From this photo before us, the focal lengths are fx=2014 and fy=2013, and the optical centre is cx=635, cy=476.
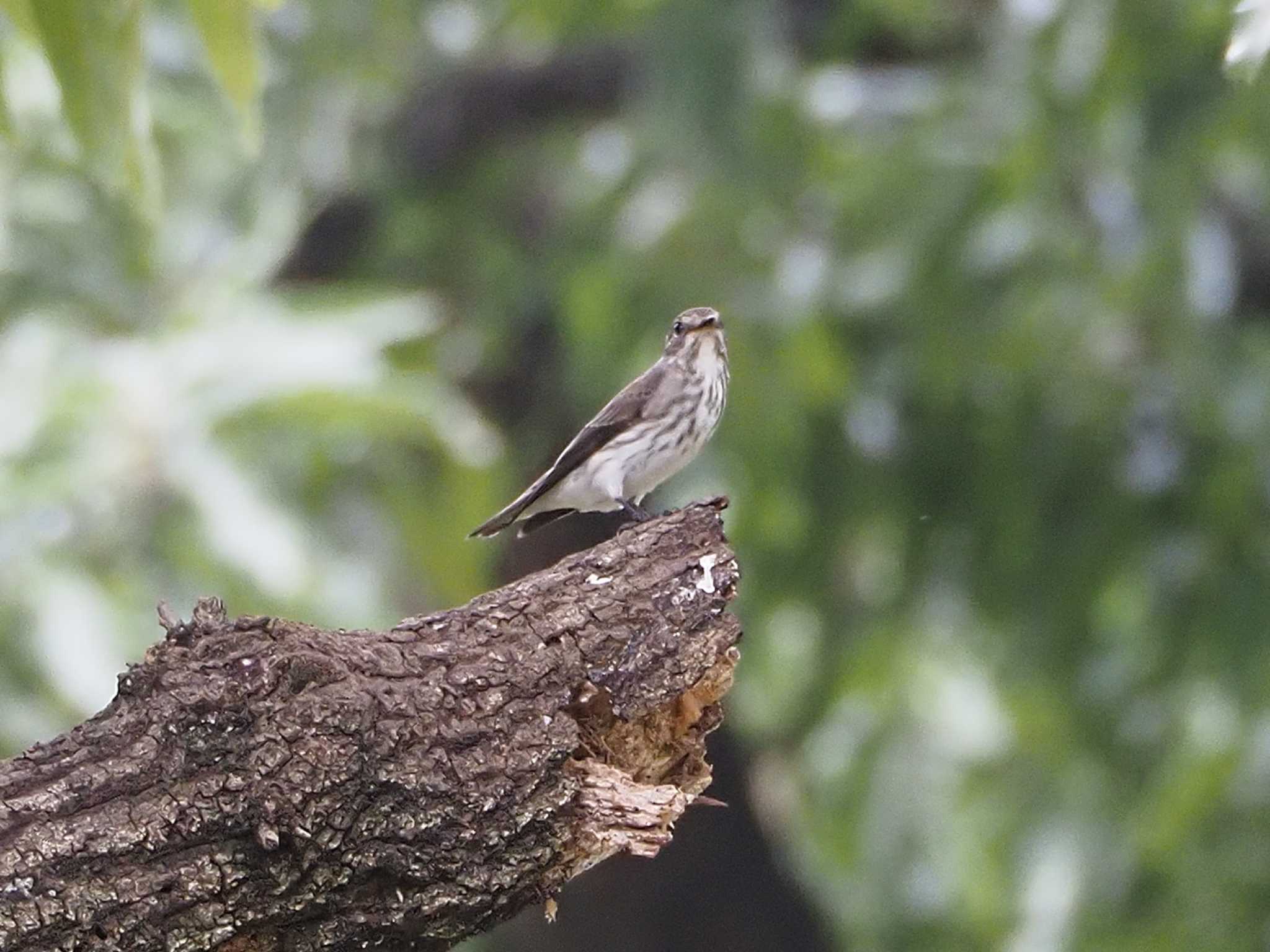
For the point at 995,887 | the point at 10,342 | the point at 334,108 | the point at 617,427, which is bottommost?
the point at 617,427

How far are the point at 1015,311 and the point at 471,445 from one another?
299cm

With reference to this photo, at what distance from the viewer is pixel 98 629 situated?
21.4 ft

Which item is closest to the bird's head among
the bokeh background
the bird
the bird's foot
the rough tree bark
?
the bird

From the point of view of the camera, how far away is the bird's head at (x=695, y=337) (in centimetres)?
581

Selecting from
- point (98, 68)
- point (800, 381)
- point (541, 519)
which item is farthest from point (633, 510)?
point (800, 381)

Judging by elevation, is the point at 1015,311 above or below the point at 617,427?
above

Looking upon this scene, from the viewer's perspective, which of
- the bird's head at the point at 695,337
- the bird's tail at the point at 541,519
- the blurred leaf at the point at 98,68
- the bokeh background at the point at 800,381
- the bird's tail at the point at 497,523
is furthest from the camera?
the bokeh background at the point at 800,381

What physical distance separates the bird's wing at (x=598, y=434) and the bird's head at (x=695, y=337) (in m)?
0.08

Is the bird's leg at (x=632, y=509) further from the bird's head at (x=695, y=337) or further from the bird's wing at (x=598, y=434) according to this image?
the bird's head at (x=695, y=337)

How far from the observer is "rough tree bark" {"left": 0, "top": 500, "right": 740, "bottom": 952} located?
3186mm

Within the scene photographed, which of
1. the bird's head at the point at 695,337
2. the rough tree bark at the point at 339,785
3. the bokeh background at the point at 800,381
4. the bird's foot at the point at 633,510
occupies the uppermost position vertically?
the bokeh background at the point at 800,381

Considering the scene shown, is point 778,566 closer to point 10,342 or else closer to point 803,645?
point 803,645

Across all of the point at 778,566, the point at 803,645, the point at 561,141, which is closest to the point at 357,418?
the point at 778,566

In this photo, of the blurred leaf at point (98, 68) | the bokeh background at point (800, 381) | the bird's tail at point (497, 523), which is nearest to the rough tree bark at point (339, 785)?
the blurred leaf at point (98, 68)
